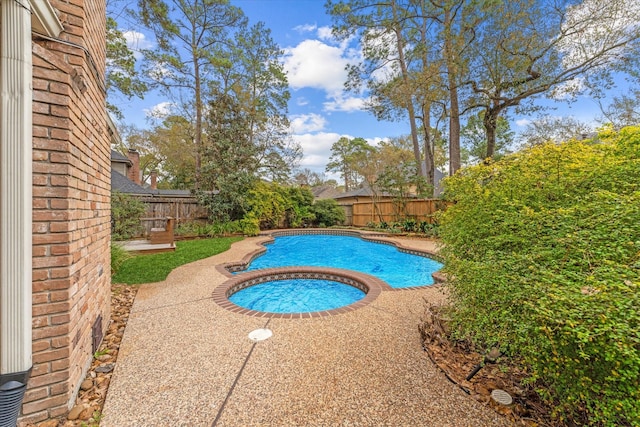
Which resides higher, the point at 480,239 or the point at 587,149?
the point at 587,149

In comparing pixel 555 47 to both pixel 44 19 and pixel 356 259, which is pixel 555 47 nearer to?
pixel 356 259

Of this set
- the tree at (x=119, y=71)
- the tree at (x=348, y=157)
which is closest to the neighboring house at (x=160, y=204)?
the tree at (x=119, y=71)

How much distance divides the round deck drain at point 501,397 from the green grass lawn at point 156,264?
584 centimetres

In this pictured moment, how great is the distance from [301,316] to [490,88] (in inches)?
480

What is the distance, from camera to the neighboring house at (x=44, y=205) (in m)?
1.54

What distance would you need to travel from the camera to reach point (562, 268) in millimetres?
1654

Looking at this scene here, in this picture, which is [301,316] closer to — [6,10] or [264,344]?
[264,344]

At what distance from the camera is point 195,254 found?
7.98m

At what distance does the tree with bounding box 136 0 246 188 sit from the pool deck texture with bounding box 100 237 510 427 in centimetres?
1205

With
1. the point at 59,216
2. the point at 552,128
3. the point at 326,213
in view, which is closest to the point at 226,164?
the point at 326,213

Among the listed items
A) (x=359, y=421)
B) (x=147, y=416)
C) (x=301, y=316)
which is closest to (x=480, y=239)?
(x=359, y=421)

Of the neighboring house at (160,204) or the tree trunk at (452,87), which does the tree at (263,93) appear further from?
the tree trunk at (452,87)

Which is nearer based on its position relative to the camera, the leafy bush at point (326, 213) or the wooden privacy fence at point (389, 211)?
the wooden privacy fence at point (389, 211)

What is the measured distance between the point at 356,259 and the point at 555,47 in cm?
1119
